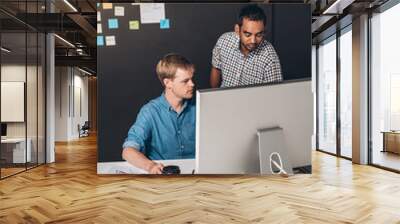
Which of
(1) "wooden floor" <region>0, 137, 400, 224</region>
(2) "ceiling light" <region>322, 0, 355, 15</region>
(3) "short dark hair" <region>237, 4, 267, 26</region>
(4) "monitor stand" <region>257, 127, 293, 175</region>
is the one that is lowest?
(1) "wooden floor" <region>0, 137, 400, 224</region>

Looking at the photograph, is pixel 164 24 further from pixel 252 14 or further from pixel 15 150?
pixel 15 150

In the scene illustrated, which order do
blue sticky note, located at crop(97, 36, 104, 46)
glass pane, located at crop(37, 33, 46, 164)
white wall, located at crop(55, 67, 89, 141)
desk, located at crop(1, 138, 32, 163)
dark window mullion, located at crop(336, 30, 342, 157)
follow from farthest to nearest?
white wall, located at crop(55, 67, 89, 141), dark window mullion, located at crop(336, 30, 342, 157), glass pane, located at crop(37, 33, 46, 164), desk, located at crop(1, 138, 32, 163), blue sticky note, located at crop(97, 36, 104, 46)

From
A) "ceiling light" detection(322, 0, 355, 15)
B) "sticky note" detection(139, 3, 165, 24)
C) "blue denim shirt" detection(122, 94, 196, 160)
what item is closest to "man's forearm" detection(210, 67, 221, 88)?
"blue denim shirt" detection(122, 94, 196, 160)

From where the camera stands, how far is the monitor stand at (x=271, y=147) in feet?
11.2

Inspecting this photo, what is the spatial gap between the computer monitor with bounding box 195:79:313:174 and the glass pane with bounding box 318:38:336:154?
21.0 feet

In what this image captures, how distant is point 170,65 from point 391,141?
4.04 metres

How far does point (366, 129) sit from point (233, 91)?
17.1 feet

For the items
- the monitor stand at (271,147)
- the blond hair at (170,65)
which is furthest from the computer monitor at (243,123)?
the blond hair at (170,65)

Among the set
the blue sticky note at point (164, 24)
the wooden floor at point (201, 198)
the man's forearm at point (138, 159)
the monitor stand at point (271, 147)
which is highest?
the blue sticky note at point (164, 24)

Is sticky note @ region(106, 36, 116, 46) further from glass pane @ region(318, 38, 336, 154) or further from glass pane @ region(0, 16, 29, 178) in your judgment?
glass pane @ region(318, 38, 336, 154)

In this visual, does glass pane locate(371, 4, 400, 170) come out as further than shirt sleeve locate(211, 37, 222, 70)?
Yes

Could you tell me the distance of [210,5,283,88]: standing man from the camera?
6.18m

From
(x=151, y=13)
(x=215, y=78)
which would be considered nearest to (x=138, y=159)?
(x=215, y=78)

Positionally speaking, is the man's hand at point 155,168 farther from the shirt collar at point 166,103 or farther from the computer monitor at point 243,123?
the computer monitor at point 243,123
